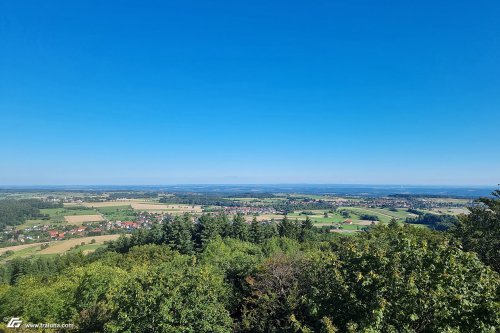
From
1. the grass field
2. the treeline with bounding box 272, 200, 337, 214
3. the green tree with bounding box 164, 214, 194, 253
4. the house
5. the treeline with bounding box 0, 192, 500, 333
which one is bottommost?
the grass field

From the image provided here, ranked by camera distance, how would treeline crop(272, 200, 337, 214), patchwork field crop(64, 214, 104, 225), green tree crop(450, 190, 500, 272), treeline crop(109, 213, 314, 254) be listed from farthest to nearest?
treeline crop(272, 200, 337, 214), patchwork field crop(64, 214, 104, 225), treeline crop(109, 213, 314, 254), green tree crop(450, 190, 500, 272)

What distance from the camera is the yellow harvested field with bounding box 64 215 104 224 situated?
130375mm

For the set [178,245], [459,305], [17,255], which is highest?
[459,305]

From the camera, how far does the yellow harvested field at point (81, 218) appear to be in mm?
130375

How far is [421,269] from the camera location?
12.1 metres

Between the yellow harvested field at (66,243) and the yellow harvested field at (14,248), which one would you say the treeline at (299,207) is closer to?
the yellow harvested field at (66,243)

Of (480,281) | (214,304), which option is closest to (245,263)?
(214,304)

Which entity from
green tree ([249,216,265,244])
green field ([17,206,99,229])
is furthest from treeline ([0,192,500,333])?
green field ([17,206,99,229])

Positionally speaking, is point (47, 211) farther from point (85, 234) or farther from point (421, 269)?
point (421, 269)

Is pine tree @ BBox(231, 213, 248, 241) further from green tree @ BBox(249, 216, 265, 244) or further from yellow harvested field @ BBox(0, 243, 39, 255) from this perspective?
yellow harvested field @ BBox(0, 243, 39, 255)

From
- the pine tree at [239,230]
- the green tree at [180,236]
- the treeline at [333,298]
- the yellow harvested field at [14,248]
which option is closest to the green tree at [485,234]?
the treeline at [333,298]

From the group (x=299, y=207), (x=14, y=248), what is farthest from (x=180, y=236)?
(x=299, y=207)

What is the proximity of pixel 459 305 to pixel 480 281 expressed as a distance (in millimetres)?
1699

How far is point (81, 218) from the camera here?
138500mm
